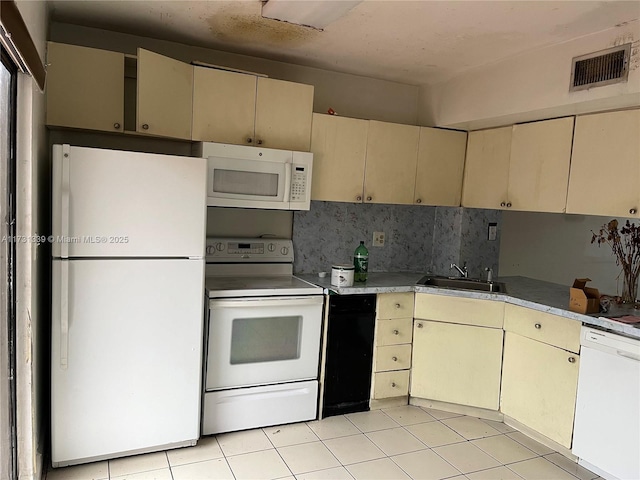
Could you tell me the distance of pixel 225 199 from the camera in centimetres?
280

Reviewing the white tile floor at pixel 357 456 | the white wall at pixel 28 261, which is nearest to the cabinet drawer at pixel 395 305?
the white tile floor at pixel 357 456

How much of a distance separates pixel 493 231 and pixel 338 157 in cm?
148

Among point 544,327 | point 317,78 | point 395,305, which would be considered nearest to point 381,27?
point 317,78

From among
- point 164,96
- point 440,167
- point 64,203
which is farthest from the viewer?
point 440,167

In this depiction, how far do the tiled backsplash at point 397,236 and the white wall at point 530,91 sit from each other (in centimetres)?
74

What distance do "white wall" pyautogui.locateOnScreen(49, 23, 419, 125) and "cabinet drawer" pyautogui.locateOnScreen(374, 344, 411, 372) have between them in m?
1.71

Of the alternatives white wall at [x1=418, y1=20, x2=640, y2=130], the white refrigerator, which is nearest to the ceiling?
white wall at [x1=418, y1=20, x2=640, y2=130]

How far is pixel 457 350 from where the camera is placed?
3.11 meters

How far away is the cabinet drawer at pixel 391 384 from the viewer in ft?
10.3

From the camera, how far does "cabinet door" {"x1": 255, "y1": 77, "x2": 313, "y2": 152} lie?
9.56 feet

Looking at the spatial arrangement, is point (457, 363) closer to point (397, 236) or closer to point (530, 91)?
point (397, 236)

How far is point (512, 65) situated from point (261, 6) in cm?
159

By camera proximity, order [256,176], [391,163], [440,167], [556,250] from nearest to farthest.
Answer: [256,176] < [391,163] < [440,167] < [556,250]

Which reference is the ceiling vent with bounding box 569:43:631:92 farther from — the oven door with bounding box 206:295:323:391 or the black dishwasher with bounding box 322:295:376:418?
the oven door with bounding box 206:295:323:391
